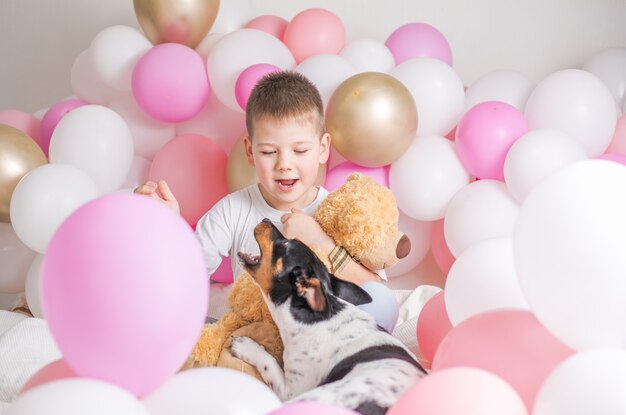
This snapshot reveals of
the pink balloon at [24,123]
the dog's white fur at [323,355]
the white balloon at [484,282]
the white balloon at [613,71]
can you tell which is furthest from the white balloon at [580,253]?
the pink balloon at [24,123]

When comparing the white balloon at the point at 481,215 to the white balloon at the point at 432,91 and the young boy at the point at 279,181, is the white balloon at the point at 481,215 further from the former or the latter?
the young boy at the point at 279,181

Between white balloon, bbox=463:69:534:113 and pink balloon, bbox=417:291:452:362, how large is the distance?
1299 millimetres

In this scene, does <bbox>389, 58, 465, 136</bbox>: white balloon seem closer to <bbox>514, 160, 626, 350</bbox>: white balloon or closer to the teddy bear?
the teddy bear

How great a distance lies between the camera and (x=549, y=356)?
1272 millimetres

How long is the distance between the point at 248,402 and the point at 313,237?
3.34 ft

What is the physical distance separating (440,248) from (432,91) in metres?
0.62

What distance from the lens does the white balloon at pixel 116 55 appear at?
3115 mm

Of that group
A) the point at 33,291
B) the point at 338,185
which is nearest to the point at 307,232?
the point at 338,185

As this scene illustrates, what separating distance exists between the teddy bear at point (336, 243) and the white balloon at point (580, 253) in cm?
85

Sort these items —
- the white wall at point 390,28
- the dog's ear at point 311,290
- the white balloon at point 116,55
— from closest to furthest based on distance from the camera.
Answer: the dog's ear at point 311,290 < the white balloon at point 116,55 < the white wall at point 390,28

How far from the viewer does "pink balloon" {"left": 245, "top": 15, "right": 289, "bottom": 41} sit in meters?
3.32

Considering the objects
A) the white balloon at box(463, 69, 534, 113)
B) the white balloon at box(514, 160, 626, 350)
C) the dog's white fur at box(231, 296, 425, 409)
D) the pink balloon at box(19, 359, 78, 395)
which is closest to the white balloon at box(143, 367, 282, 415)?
the pink balloon at box(19, 359, 78, 395)

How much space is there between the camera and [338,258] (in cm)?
214

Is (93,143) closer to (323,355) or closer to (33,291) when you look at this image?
(33,291)
